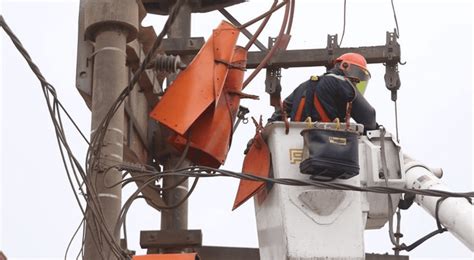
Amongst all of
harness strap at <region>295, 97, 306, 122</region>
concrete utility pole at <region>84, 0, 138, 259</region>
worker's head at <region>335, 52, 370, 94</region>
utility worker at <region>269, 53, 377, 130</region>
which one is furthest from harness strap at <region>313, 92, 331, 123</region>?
concrete utility pole at <region>84, 0, 138, 259</region>

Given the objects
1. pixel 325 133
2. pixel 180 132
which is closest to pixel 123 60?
pixel 180 132

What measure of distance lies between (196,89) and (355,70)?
1.40 metres

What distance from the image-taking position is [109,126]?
783 cm

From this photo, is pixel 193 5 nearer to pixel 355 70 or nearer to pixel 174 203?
pixel 174 203

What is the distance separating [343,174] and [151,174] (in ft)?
5.19

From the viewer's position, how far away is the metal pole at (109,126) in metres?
7.55

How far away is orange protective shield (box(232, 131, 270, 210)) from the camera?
7.61 metres

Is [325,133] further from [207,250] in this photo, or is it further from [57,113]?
[207,250]

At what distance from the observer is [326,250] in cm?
712

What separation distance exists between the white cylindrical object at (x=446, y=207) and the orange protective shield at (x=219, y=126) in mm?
1661

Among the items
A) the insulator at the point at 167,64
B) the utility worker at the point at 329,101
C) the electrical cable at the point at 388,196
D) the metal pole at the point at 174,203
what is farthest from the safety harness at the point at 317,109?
the metal pole at the point at 174,203

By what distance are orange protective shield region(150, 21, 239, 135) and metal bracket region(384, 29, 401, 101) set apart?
240 centimetres

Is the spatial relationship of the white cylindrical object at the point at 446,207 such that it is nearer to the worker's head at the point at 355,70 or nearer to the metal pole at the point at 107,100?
the worker's head at the point at 355,70

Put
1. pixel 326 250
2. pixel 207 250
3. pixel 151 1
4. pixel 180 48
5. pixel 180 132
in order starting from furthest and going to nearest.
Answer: pixel 151 1 < pixel 180 48 < pixel 207 250 < pixel 180 132 < pixel 326 250
